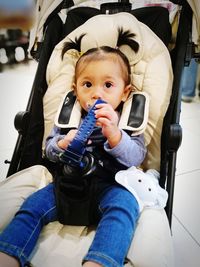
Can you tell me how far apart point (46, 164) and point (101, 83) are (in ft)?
1.21

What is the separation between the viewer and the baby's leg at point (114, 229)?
0.63m

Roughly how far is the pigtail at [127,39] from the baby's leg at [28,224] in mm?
558

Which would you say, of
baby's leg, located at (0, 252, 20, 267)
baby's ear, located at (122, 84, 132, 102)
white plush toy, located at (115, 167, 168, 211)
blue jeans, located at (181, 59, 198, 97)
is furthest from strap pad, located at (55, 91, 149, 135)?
blue jeans, located at (181, 59, 198, 97)

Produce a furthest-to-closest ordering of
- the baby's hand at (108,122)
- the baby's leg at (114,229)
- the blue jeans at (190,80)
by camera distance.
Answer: the blue jeans at (190,80)
the baby's hand at (108,122)
the baby's leg at (114,229)

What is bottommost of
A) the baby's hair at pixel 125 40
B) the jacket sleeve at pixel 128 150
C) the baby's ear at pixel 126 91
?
the jacket sleeve at pixel 128 150

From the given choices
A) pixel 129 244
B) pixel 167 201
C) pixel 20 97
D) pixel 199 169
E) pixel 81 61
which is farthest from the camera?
pixel 20 97

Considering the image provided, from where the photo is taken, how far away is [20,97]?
2.41 meters

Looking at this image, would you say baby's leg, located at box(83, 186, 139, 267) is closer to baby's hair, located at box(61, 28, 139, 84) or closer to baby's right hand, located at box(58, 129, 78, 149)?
baby's right hand, located at box(58, 129, 78, 149)

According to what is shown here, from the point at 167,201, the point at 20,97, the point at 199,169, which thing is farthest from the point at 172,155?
the point at 20,97

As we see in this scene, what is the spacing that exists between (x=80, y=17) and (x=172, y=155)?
0.69 metres

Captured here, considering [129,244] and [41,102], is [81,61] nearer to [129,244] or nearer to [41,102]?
[41,102]

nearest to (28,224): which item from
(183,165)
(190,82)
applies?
(183,165)

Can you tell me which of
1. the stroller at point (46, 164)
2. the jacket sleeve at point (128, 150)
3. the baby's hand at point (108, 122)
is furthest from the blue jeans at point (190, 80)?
the baby's hand at point (108, 122)

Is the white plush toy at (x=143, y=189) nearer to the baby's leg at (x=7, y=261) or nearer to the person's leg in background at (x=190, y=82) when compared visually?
the baby's leg at (x=7, y=261)
